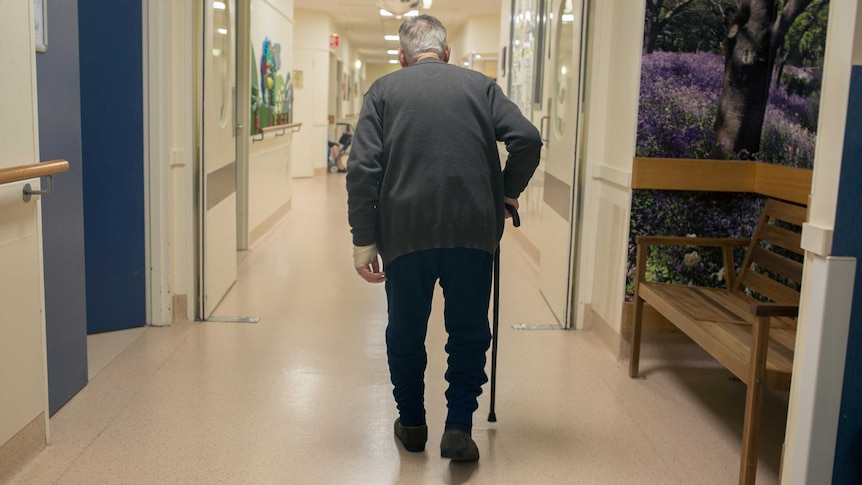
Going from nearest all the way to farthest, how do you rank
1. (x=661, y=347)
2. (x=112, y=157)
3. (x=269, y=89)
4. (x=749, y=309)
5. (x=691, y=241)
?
(x=749, y=309), (x=691, y=241), (x=661, y=347), (x=112, y=157), (x=269, y=89)

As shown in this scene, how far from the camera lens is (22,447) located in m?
2.84

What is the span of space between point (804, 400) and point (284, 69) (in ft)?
24.2

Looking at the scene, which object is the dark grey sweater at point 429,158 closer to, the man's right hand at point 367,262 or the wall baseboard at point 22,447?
the man's right hand at point 367,262

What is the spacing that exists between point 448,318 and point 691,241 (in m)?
1.42

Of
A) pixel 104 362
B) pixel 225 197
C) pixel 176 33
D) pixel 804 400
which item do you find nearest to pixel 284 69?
pixel 225 197

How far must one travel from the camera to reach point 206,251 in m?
4.84

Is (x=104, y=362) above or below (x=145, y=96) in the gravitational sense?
below

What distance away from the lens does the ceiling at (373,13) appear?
1306 centimetres

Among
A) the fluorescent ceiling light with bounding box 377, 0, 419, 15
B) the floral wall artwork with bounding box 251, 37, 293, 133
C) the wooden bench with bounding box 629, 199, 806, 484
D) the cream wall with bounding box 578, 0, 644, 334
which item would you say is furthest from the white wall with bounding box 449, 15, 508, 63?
the wooden bench with bounding box 629, 199, 806, 484

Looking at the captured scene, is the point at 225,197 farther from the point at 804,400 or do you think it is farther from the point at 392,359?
the point at 804,400

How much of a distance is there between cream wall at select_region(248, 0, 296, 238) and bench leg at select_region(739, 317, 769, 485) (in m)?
5.18

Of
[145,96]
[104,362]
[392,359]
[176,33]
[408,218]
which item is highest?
[176,33]

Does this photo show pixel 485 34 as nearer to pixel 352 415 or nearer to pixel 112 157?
pixel 112 157

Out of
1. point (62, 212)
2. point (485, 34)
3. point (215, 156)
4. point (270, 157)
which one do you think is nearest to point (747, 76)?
point (215, 156)
